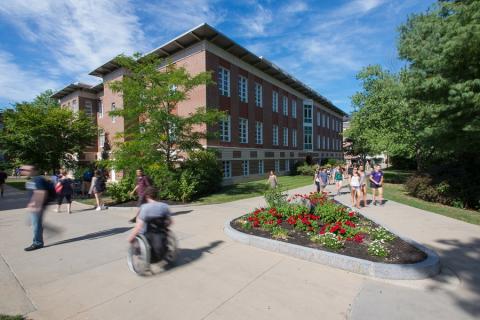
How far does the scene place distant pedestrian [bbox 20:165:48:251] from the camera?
5.63 metres

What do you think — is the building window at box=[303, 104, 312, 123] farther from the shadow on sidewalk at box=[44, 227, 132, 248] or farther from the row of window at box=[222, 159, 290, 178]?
the shadow on sidewalk at box=[44, 227, 132, 248]

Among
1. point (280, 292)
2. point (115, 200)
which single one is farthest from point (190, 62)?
point (280, 292)

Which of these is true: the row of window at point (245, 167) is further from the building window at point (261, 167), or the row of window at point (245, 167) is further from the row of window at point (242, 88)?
the row of window at point (242, 88)

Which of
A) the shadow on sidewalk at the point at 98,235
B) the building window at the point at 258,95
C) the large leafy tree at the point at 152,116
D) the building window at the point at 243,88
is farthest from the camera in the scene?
the building window at the point at 258,95

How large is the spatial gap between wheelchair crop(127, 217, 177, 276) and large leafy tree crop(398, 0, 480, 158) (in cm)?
1067

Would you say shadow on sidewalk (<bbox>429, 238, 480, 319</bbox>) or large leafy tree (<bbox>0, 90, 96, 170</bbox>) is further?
large leafy tree (<bbox>0, 90, 96, 170</bbox>)

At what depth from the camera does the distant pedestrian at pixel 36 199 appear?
222 inches

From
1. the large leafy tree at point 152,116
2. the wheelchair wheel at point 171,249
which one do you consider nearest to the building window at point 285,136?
the large leafy tree at point 152,116

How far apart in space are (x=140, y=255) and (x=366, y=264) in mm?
4049

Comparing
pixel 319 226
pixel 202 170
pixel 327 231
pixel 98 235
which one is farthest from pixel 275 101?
pixel 98 235

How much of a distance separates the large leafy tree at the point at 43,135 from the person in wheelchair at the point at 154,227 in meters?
19.7

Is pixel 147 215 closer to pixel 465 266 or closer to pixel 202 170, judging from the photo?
pixel 465 266

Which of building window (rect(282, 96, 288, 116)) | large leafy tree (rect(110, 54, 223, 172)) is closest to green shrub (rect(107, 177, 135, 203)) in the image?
large leafy tree (rect(110, 54, 223, 172))

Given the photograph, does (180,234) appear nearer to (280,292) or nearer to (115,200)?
(280,292)
